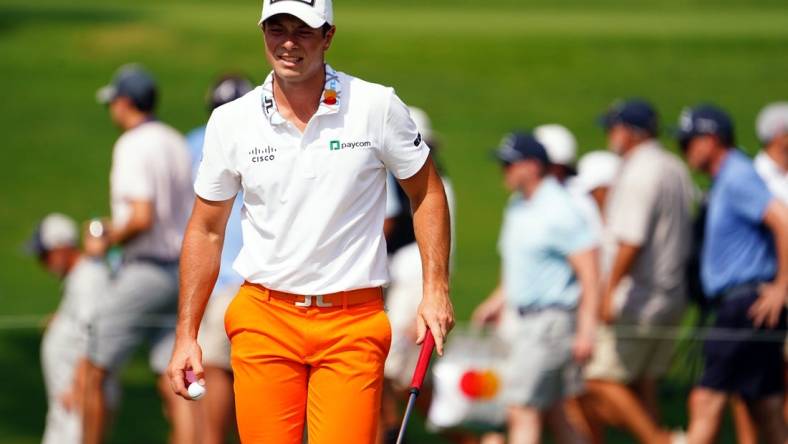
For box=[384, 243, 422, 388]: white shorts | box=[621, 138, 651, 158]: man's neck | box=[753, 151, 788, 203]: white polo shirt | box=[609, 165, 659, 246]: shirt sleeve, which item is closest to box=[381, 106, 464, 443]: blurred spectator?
box=[384, 243, 422, 388]: white shorts

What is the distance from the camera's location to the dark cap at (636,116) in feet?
33.7

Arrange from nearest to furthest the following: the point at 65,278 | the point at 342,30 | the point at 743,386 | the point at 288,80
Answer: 1. the point at 288,80
2. the point at 743,386
3. the point at 65,278
4. the point at 342,30

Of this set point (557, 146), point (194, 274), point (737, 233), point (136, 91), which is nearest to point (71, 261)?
point (136, 91)

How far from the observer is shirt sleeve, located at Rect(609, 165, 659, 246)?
9.83 meters

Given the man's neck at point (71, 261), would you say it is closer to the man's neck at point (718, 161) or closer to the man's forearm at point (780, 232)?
the man's neck at point (718, 161)

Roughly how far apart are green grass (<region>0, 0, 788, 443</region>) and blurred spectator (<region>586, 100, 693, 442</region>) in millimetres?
6206

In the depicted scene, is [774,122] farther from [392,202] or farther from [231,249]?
[231,249]

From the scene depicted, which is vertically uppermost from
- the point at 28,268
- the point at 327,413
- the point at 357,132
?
the point at 357,132

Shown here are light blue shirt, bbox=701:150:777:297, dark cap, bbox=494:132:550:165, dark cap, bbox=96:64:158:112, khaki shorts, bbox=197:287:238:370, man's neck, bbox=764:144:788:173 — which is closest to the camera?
khaki shorts, bbox=197:287:238:370

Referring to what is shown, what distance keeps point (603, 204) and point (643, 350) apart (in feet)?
4.34

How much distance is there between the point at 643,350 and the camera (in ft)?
33.5

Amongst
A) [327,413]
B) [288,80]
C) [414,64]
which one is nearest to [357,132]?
[288,80]

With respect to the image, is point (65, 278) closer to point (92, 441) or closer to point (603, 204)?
point (92, 441)

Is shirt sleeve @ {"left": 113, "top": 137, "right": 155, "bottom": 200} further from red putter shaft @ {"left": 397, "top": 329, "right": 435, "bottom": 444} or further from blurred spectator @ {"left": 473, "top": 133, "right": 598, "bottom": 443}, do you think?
red putter shaft @ {"left": 397, "top": 329, "right": 435, "bottom": 444}
